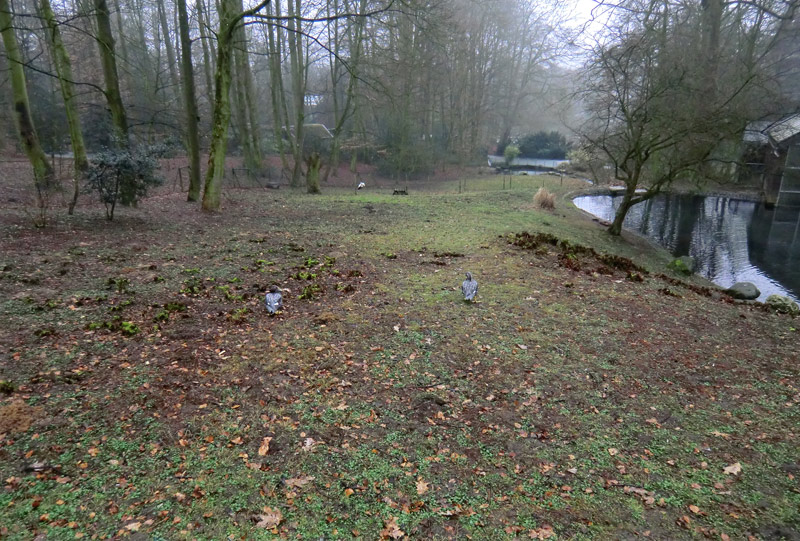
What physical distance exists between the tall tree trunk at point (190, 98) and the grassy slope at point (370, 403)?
5.54 meters

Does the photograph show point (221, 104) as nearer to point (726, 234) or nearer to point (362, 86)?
point (362, 86)

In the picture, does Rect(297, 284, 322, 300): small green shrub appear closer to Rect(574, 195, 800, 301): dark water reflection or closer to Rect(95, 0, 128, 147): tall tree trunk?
Rect(95, 0, 128, 147): tall tree trunk

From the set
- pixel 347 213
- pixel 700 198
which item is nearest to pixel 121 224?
pixel 347 213

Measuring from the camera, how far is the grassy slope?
10.3ft

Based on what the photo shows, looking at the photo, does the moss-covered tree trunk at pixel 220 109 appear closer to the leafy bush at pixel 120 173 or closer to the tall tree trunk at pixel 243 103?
the leafy bush at pixel 120 173

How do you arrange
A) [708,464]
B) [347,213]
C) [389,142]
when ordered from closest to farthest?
[708,464] < [347,213] < [389,142]

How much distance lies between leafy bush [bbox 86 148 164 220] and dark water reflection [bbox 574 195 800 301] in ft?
→ 49.1

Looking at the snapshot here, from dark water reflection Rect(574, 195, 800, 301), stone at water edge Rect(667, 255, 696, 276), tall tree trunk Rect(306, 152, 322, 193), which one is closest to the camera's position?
stone at water edge Rect(667, 255, 696, 276)

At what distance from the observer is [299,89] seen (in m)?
21.3

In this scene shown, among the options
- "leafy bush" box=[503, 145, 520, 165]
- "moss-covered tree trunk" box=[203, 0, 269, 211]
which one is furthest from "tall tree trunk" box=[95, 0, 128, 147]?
"leafy bush" box=[503, 145, 520, 165]

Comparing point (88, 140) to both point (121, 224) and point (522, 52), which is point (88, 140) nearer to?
point (121, 224)

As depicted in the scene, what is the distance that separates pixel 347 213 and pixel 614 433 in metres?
11.1

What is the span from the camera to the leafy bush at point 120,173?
881 centimetres

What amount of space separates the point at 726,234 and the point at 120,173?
2168cm
